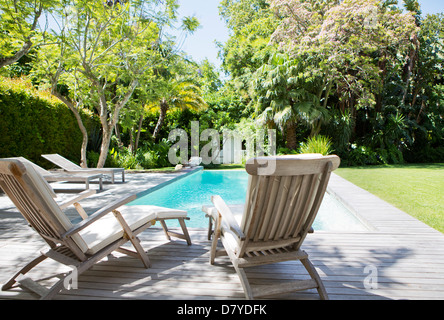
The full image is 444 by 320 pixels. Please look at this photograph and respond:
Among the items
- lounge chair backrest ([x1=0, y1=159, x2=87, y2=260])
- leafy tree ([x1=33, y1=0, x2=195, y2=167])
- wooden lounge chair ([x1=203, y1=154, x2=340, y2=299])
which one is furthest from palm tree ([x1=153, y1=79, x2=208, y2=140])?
wooden lounge chair ([x1=203, y1=154, x2=340, y2=299])

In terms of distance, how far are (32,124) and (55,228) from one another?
7.99 metres

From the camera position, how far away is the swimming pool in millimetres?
5020

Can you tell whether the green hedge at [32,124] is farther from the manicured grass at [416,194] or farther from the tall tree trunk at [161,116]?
the manicured grass at [416,194]

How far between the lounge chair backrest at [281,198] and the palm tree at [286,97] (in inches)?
432

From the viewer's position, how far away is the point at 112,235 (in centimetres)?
247

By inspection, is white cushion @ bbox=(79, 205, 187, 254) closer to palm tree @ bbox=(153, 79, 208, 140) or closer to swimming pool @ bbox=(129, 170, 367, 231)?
swimming pool @ bbox=(129, 170, 367, 231)

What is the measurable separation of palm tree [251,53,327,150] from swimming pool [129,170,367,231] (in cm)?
347

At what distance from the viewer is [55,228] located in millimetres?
2150

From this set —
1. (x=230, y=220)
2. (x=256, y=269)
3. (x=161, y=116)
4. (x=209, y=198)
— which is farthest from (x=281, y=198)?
(x=161, y=116)

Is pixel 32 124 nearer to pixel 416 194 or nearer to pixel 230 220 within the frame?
pixel 230 220

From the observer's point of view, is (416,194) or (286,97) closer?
(416,194)

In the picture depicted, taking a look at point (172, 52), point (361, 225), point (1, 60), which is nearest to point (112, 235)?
point (361, 225)

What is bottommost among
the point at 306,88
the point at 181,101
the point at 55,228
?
the point at 55,228
